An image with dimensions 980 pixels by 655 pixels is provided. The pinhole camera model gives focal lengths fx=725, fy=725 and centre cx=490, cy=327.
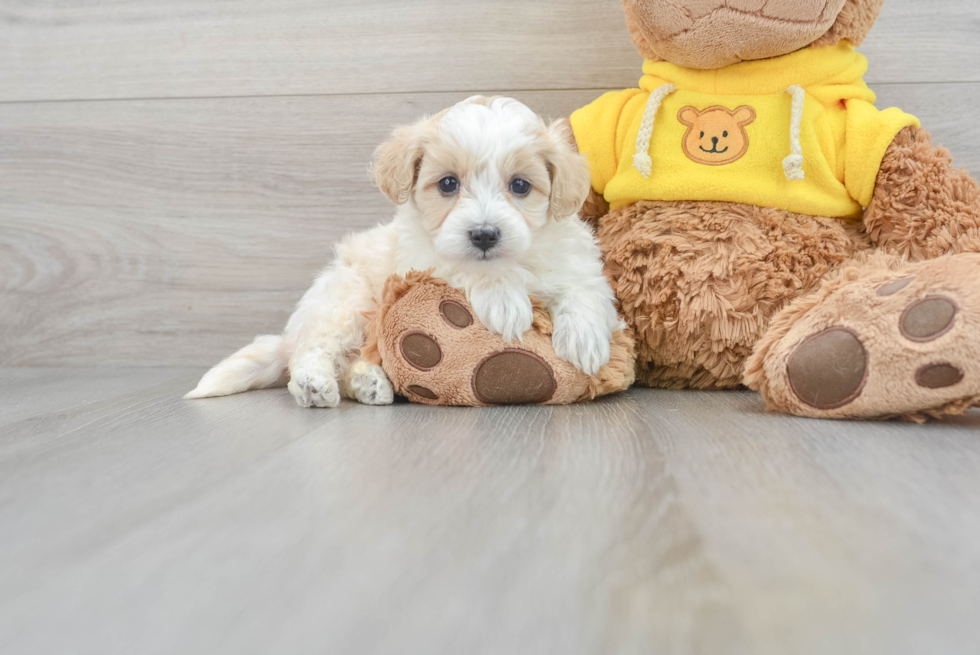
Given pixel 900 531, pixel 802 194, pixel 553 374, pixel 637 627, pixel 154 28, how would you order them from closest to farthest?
pixel 637 627, pixel 900 531, pixel 553 374, pixel 802 194, pixel 154 28

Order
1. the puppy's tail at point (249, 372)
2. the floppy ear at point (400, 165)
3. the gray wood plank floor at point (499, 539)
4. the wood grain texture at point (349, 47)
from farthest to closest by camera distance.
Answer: the wood grain texture at point (349, 47), the puppy's tail at point (249, 372), the floppy ear at point (400, 165), the gray wood plank floor at point (499, 539)

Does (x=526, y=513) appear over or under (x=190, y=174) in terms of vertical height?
under

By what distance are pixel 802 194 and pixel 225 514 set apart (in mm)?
1091

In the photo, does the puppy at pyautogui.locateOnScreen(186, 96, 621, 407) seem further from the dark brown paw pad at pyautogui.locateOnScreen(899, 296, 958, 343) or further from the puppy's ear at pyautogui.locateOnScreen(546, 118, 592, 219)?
the dark brown paw pad at pyautogui.locateOnScreen(899, 296, 958, 343)

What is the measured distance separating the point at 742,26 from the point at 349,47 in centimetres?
95

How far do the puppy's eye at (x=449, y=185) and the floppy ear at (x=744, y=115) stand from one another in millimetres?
521

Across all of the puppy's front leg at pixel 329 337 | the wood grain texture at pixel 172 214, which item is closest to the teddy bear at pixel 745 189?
the puppy's front leg at pixel 329 337

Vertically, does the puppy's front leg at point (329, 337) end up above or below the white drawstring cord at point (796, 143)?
below

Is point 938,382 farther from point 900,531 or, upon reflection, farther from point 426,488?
point 426,488

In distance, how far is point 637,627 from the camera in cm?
48

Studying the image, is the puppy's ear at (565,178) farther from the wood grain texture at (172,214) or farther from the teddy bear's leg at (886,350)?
the wood grain texture at (172,214)

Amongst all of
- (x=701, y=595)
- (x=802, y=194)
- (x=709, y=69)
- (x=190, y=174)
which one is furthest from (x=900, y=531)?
(x=190, y=174)

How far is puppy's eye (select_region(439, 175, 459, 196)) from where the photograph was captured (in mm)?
1243

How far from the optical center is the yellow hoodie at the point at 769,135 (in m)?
1.27
